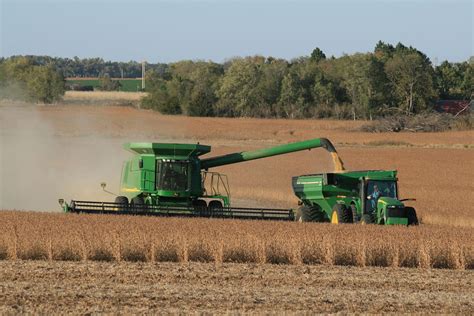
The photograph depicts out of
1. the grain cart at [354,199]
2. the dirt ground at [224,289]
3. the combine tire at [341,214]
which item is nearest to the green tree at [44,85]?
the grain cart at [354,199]

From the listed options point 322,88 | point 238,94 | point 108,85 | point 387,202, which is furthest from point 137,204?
point 108,85

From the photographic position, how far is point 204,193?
2952cm

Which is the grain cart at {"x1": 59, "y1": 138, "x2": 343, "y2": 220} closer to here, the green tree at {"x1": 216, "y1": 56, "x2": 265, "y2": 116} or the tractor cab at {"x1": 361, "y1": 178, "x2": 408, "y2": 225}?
the tractor cab at {"x1": 361, "y1": 178, "x2": 408, "y2": 225}

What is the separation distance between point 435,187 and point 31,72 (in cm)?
6935

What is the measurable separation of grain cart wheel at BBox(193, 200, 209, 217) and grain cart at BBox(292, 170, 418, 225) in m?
2.38

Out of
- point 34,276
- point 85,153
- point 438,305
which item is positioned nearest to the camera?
point 438,305

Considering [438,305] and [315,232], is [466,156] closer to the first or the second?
[315,232]

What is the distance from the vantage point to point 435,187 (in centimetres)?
4375

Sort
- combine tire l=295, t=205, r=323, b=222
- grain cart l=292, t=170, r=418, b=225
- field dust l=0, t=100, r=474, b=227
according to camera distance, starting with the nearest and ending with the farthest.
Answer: grain cart l=292, t=170, r=418, b=225 < combine tire l=295, t=205, r=323, b=222 < field dust l=0, t=100, r=474, b=227

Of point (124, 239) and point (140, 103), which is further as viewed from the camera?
point (140, 103)

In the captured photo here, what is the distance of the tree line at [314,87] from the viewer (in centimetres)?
9138

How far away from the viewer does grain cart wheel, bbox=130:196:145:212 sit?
2641 centimetres

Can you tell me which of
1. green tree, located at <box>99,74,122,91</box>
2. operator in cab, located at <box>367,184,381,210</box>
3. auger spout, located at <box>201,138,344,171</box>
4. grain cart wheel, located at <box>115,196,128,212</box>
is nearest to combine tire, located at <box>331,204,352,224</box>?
operator in cab, located at <box>367,184,381,210</box>

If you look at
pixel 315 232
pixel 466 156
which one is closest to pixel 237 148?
pixel 466 156
